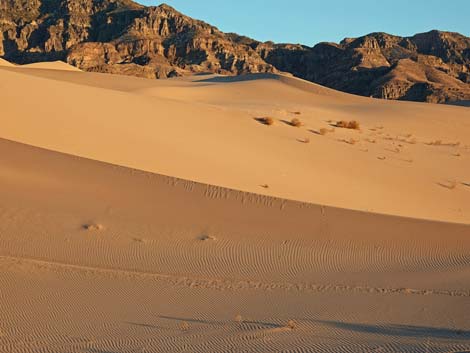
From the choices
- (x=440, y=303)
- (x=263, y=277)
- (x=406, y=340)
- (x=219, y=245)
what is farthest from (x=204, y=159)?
(x=406, y=340)

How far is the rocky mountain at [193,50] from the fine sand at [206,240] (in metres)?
64.2

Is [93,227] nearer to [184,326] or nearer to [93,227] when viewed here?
[93,227]

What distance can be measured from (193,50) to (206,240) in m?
91.6

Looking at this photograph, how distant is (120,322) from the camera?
5512mm

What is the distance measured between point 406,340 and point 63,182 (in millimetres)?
6302

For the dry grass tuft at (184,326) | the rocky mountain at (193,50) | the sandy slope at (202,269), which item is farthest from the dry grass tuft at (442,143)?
the rocky mountain at (193,50)

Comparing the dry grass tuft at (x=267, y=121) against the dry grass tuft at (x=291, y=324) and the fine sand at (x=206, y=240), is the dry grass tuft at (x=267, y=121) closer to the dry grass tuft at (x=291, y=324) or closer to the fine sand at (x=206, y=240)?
the fine sand at (x=206, y=240)

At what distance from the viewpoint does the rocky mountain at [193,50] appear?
277 ft

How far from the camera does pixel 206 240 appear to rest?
8164mm

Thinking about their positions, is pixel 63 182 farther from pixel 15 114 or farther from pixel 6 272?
pixel 15 114

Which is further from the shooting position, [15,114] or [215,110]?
[215,110]

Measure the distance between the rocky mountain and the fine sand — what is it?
211ft

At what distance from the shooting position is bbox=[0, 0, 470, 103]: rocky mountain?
277ft

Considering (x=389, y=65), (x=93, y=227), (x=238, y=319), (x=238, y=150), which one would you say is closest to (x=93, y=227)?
(x=93, y=227)
